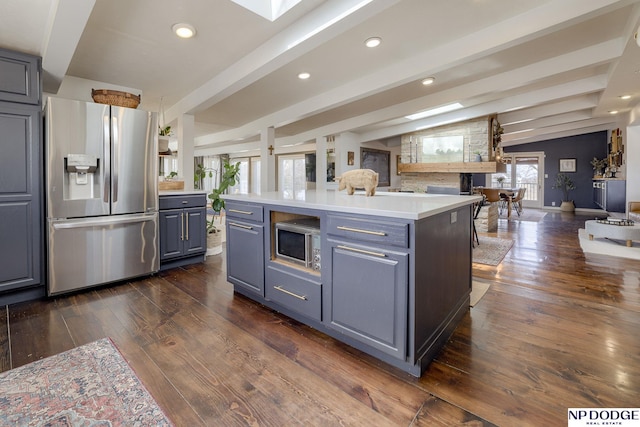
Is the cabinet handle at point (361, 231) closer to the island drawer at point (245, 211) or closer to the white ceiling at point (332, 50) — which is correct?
the island drawer at point (245, 211)

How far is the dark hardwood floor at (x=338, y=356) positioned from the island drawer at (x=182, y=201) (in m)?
0.95

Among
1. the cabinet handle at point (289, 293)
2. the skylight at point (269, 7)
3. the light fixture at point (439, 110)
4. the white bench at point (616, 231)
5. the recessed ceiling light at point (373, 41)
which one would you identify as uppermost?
the light fixture at point (439, 110)

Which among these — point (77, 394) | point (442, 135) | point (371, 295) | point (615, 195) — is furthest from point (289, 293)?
point (615, 195)

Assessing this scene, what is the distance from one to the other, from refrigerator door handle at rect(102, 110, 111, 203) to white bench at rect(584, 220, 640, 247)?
A: 22.1ft

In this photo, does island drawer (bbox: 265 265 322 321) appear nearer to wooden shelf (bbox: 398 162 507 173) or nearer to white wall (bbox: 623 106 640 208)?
wooden shelf (bbox: 398 162 507 173)

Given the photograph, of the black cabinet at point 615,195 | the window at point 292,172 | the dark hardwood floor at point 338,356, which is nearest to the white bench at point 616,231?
the dark hardwood floor at point 338,356

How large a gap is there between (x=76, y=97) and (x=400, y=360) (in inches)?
178

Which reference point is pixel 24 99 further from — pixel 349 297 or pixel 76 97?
pixel 349 297

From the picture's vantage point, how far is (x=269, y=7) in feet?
8.11

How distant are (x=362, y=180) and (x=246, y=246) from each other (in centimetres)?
111

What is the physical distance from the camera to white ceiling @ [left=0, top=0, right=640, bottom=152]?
2369mm

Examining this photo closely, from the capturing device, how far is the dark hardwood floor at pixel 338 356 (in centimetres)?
141

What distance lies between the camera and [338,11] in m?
2.27

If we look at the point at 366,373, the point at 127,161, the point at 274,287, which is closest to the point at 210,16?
the point at 127,161
